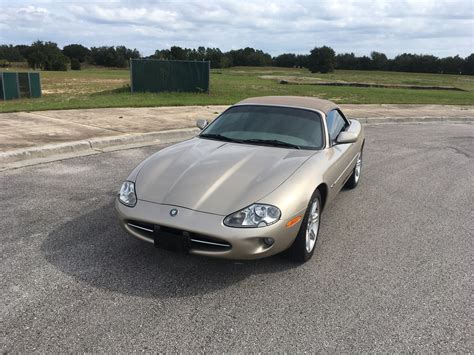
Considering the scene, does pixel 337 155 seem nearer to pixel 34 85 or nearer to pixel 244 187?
pixel 244 187

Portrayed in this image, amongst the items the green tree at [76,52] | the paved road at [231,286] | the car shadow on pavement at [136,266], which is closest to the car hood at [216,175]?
the car shadow on pavement at [136,266]

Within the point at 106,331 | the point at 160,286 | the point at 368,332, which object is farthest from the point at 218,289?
the point at 368,332

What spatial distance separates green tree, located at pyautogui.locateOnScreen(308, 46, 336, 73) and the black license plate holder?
3735 inches

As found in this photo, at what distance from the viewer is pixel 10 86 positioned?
1931 cm

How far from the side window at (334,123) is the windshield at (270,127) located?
198 mm

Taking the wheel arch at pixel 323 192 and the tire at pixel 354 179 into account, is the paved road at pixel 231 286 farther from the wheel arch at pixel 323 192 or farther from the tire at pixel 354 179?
the tire at pixel 354 179

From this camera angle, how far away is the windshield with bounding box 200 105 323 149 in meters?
4.57

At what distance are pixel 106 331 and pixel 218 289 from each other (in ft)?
3.00

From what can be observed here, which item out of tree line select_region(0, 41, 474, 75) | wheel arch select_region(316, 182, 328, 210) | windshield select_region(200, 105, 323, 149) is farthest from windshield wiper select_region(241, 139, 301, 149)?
tree line select_region(0, 41, 474, 75)

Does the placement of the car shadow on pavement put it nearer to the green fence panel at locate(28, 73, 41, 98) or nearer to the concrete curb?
the concrete curb

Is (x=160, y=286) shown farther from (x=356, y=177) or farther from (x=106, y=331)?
(x=356, y=177)

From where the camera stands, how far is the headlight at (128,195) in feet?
11.8

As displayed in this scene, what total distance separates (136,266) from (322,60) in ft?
321

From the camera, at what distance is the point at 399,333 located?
9.43ft
